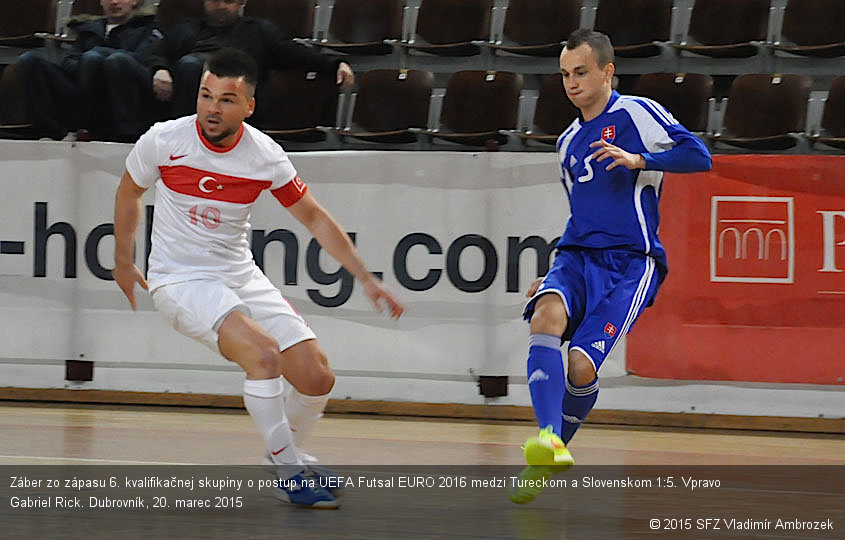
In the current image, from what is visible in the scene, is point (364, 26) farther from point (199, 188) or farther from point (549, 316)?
point (549, 316)

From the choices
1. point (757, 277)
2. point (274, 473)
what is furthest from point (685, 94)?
point (274, 473)

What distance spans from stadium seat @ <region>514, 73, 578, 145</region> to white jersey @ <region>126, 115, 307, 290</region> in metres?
4.94

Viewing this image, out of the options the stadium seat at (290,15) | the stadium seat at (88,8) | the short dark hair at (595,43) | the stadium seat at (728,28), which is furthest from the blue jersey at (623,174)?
the stadium seat at (88,8)

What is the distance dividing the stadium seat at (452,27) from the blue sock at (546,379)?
5.99 m

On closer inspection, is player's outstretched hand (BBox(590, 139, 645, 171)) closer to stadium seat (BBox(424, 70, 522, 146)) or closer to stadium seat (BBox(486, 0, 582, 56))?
stadium seat (BBox(424, 70, 522, 146))

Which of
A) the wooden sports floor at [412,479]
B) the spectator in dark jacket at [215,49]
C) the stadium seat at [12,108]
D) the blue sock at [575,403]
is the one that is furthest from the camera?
the stadium seat at [12,108]

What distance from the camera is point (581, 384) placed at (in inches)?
216

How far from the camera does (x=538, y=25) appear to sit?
427 inches

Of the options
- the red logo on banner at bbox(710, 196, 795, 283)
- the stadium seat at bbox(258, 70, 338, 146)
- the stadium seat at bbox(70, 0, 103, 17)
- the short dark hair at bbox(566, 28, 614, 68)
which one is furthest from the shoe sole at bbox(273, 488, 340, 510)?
the stadium seat at bbox(70, 0, 103, 17)

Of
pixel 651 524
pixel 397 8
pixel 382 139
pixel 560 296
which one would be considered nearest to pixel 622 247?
pixel 560 296

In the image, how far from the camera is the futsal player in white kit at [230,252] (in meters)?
5.11

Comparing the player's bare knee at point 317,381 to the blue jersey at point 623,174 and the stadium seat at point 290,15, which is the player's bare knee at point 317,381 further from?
the stadium seat at point 290,15

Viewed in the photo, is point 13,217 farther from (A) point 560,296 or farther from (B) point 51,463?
(A) point 560,296

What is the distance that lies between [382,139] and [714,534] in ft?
20.0
